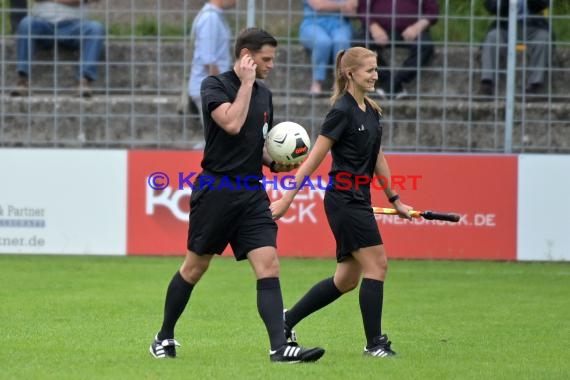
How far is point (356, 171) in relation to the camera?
7.89 m

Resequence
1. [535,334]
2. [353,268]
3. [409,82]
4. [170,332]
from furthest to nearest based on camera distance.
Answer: [409,82] → [535,334] → [353,268] → [170,332]

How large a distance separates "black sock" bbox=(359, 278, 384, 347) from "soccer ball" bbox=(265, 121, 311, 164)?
2.94ft

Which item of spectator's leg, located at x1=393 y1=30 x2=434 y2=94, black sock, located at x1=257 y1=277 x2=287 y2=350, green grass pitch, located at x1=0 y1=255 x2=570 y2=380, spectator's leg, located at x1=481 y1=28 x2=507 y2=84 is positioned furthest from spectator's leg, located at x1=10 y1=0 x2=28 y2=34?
black sock, located at x1=257 y1=277 x2=287 y2=350

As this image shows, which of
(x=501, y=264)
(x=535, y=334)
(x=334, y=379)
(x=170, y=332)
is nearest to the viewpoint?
(x=334, y=379)

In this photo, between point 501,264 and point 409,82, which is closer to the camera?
point 501,264

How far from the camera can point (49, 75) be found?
14.6m

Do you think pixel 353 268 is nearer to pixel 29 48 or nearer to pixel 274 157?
pixel 274 157

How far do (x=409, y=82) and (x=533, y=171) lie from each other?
71.5 inches

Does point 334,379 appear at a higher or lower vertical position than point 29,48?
lower

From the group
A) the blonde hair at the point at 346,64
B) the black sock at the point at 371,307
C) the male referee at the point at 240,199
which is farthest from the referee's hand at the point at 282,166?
the black sock at the point at 371,307

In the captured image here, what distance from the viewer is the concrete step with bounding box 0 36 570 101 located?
47.1 ft

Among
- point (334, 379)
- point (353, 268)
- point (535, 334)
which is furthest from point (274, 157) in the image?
point (535, 334)

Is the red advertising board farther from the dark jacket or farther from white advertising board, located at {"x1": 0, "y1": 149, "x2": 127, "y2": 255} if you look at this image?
the dark jacket

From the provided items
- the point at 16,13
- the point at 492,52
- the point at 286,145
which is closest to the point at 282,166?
the point at 286,145
